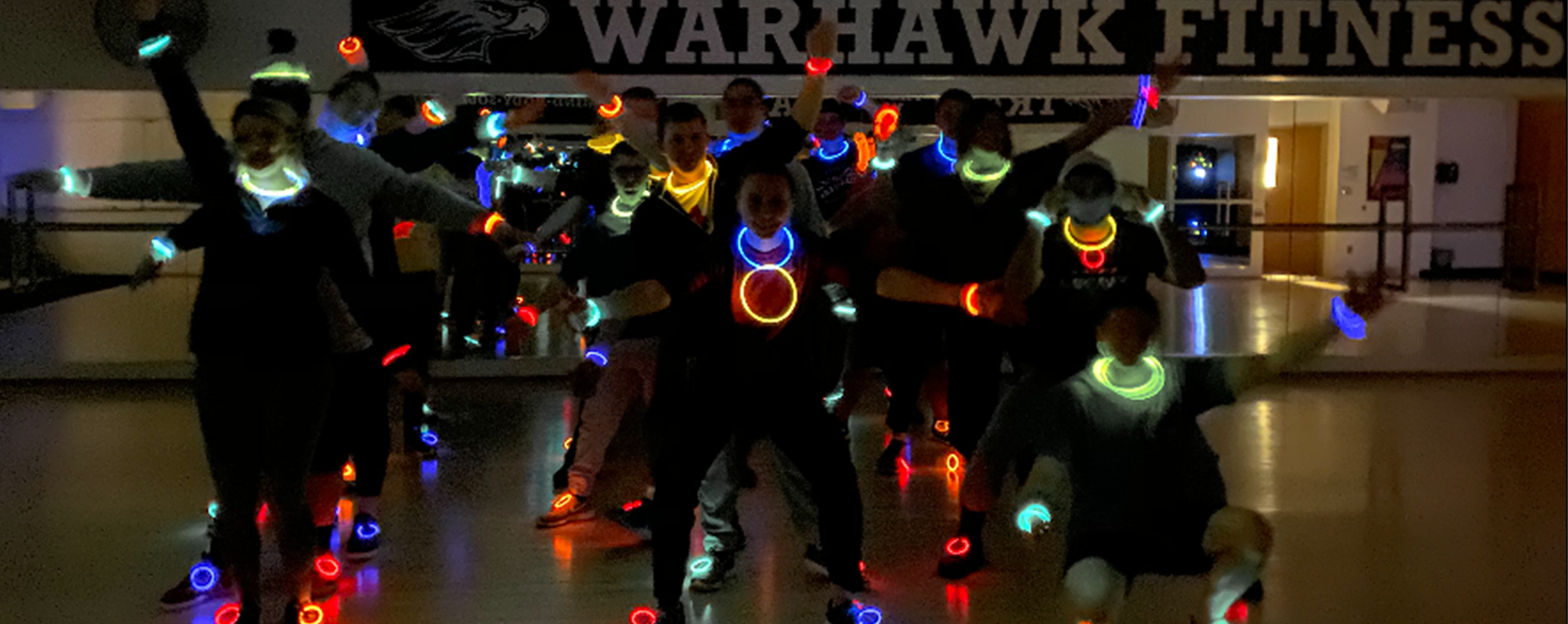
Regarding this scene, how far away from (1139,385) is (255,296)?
8.24 ft

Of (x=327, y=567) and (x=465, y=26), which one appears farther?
(x=465, y=26)

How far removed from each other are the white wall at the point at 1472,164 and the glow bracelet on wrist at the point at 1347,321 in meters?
17.3

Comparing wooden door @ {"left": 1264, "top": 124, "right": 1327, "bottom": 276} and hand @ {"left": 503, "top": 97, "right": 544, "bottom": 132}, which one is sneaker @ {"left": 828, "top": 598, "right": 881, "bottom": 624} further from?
wooden door @ {"left": 1264, "top": 124, "right": 1327, "bottom": 276}

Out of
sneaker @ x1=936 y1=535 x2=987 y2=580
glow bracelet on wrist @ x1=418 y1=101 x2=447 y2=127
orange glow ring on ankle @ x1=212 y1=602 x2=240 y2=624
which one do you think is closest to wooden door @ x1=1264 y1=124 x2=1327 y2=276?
sneaker @ x1=936 y1=535 x2=987 y2=580

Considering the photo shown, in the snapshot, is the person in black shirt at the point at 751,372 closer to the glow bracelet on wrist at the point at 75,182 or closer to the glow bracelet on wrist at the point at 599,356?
the glow bracelet on wrist at the point at 599,356

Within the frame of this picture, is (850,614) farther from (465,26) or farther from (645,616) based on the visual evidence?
(465,26)

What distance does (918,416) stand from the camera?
7.79 metres

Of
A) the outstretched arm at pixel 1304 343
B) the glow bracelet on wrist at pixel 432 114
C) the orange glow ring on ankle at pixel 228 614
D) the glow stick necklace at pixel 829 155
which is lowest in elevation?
the orange glow ring on ankle at pixel 228 614

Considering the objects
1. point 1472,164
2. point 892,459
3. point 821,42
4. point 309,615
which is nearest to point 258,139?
point 309,615

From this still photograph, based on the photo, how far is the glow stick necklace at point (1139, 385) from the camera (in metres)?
3.76

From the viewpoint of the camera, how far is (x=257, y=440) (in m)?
3.78

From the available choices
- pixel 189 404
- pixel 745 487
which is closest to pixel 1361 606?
pixel 745 487

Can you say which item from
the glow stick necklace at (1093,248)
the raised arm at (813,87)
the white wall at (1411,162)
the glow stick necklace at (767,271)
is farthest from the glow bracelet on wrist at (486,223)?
the white wall at (1411,162)

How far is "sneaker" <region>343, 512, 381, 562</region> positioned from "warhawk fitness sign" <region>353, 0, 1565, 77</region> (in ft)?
14.4
